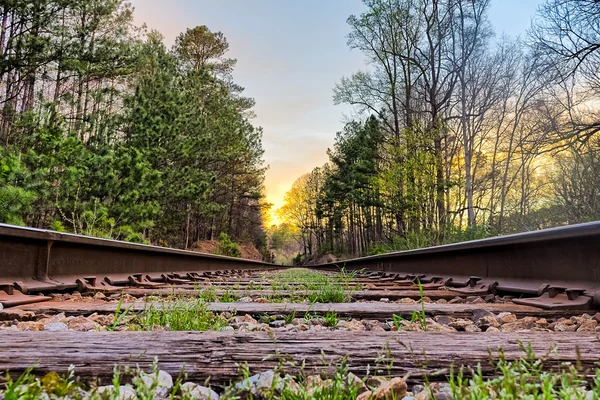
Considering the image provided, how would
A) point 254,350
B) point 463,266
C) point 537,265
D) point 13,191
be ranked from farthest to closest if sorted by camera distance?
point 13,191 → point 463,266 → point 537,265 → point 254,350

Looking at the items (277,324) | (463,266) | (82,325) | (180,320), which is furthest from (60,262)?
(463,266)

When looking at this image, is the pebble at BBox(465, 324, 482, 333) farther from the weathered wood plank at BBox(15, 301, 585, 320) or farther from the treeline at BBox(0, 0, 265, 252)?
the treeline at BBox(0, 0, 265, 252)

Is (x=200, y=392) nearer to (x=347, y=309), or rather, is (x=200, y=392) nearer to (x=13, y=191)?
(x=347, y=309)

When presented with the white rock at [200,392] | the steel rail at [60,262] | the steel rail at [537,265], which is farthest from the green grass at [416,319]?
the steel rail at [60,262]

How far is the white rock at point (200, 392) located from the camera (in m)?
0.86

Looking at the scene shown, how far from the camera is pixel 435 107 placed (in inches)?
736

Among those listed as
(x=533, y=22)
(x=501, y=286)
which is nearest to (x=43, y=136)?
(x=501, y=286)

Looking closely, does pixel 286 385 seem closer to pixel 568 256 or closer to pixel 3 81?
pixel 568 256

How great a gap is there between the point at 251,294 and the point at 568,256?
7.57ft

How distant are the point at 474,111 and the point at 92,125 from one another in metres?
17.2

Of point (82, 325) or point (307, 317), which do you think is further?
point (307, 317)

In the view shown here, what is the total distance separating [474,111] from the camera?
20.0 m

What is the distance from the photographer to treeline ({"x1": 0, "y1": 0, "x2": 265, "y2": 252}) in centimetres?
1050

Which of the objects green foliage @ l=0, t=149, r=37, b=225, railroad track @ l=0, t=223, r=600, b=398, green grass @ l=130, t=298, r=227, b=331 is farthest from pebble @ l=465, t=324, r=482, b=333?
green foliage @ l=0, t=149, r=37, b=225
